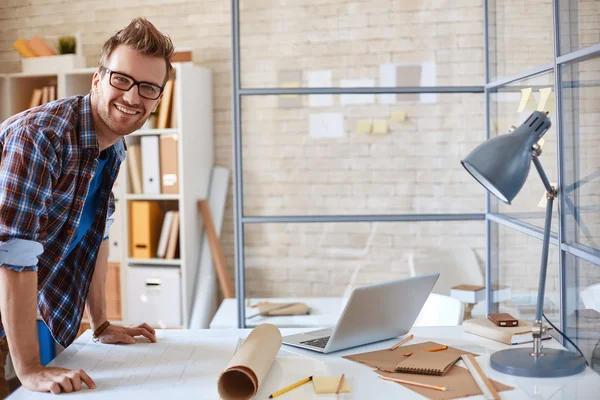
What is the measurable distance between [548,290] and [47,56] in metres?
3.92

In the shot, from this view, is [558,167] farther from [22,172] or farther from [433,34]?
[22,172]

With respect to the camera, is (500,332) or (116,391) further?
(500,332)

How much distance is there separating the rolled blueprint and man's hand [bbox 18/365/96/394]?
28 centimetres

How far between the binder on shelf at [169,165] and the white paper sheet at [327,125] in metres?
1.90

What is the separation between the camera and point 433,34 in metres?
2.60

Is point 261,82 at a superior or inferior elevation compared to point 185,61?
inferior

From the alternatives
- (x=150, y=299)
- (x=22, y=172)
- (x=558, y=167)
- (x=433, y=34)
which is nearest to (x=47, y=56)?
(x=150, y=299)

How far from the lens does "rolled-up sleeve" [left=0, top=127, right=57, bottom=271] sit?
1401 millimetres

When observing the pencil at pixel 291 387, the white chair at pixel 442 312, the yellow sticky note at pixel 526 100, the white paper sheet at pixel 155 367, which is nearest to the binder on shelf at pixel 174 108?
the white chair at pixel 442 312

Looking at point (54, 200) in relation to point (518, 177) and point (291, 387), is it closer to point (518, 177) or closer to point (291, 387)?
point (291, 387)

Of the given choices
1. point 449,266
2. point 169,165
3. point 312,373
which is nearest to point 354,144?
point 449,266

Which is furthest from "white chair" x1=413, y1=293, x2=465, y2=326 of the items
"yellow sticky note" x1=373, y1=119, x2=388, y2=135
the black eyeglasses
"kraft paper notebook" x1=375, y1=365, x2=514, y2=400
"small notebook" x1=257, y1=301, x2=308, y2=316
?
the black eyeglasses

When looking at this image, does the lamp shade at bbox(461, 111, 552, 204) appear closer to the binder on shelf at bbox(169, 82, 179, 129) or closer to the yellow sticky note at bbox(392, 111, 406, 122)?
the yellow sticky note at bbox(392, 111, 406, 122)

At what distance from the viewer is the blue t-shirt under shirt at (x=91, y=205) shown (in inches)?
70.7
